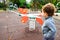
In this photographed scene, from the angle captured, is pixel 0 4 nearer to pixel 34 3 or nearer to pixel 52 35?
Answer: pixel 34 3

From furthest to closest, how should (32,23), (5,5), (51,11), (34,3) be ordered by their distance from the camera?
(5,5)
(34,3)
(32,23)
(51,11)

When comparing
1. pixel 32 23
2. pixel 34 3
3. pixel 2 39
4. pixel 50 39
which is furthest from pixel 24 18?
pixel 34 3

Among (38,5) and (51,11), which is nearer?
(51,11)

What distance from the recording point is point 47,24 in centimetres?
439

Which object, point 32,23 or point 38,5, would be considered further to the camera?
point 38,5

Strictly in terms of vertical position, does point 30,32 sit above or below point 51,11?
below

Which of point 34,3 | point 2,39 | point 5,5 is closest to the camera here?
point 2,39

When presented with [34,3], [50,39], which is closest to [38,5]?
[34,3]

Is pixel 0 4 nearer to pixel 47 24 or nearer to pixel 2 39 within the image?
pixel 2 39

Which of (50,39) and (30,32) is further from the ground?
(50,39)

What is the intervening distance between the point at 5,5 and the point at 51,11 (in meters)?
46.2

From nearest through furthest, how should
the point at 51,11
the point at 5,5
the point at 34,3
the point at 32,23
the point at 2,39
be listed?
the point at 51,11
the point at 2,39
the point at 32,23
the point at 34,3
the point at 5,5

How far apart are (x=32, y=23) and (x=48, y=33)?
7.48m

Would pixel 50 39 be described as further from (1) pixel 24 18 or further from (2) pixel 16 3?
(2) pixel 16 3
